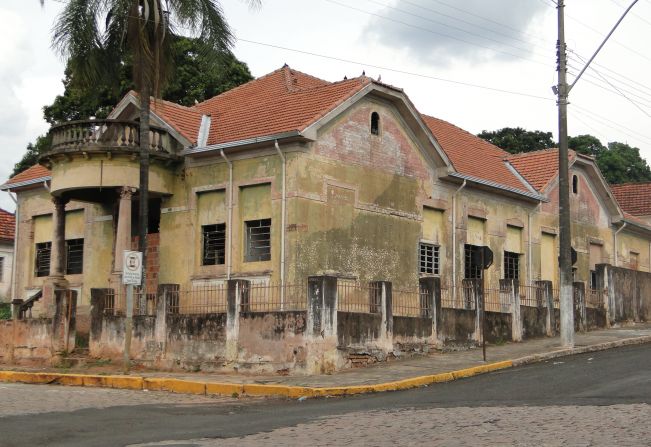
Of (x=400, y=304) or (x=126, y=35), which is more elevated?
(x=126, y=35)

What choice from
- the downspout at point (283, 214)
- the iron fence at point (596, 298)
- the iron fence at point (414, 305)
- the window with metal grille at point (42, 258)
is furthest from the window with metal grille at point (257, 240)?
the iron fence at point (596, 298)

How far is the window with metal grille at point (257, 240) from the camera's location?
22438 millimetres

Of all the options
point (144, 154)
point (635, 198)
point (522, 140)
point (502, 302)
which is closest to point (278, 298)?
point (144, 154)

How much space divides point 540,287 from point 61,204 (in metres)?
13.1

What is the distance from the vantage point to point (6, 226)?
1681 inches

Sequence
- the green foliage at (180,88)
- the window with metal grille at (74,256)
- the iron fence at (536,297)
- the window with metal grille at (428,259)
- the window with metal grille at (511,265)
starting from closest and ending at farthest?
1. the iron fence at (536,297)
2. the window with metal grille at (428,259)
3. the window with metal grille at (74,256)
4. the window with metal grille at (511,265)
5. the green foliage at (180,88)

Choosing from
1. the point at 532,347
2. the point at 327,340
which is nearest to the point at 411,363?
the point at 327,340

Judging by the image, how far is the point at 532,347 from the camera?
21703mm

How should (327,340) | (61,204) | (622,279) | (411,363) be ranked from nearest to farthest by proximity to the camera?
(327,340) < (411,363) < (61,204) < (622,279)

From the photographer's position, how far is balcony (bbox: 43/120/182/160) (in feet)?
74.9

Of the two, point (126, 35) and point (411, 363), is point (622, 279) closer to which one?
point (411, 363)

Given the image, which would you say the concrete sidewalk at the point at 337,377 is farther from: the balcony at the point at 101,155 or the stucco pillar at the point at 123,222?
the balcony at the point at 101,155

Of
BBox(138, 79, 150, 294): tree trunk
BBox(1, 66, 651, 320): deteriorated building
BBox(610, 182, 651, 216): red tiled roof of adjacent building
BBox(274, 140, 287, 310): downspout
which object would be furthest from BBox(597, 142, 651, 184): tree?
BBox(138, 79, 150, 294): tree trunk

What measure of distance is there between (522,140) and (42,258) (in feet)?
125
